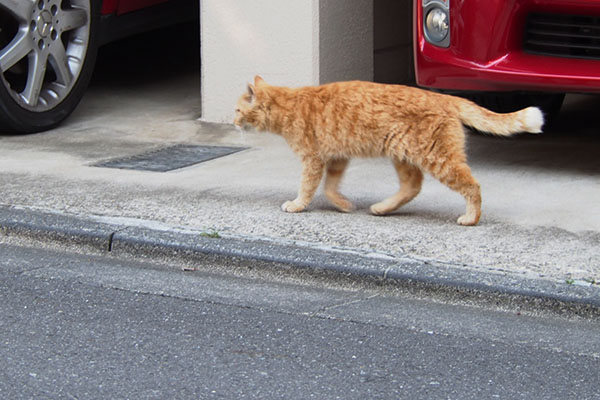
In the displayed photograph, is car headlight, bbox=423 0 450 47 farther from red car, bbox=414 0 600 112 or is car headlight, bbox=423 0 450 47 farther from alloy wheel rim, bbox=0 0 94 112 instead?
alloy wheel rim, bbox=0 0 94 112

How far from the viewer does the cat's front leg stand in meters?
5.75

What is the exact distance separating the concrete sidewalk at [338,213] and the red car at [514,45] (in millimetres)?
580

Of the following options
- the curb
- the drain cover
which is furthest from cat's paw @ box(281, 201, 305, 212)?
the drain cover

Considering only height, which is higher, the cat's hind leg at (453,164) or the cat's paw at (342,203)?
the cat's hind leg at (453,164)

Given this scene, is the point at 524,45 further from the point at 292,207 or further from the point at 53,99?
the point at 53,99

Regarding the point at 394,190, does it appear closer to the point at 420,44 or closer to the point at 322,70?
the point at 420,44

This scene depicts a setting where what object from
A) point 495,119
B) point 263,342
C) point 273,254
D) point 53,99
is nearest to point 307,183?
point 273,254

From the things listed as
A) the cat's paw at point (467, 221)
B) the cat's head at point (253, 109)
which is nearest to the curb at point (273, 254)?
the cat's paw at point (467, 221)

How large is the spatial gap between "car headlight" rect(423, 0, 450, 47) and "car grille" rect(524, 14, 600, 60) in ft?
1.51

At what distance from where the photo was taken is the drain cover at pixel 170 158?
22.8 feet

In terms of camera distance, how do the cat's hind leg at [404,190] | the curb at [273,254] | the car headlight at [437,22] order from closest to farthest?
the curb at [273,254] → the cat's hind leg at [404,190] → the car headlight at [437,22]

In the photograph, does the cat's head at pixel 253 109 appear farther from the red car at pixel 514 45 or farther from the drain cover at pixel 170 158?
the red car at pixel 514 45

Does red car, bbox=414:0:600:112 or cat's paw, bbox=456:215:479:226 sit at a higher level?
red car, bbox=414:0:600:112

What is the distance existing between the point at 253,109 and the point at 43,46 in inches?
96.0
